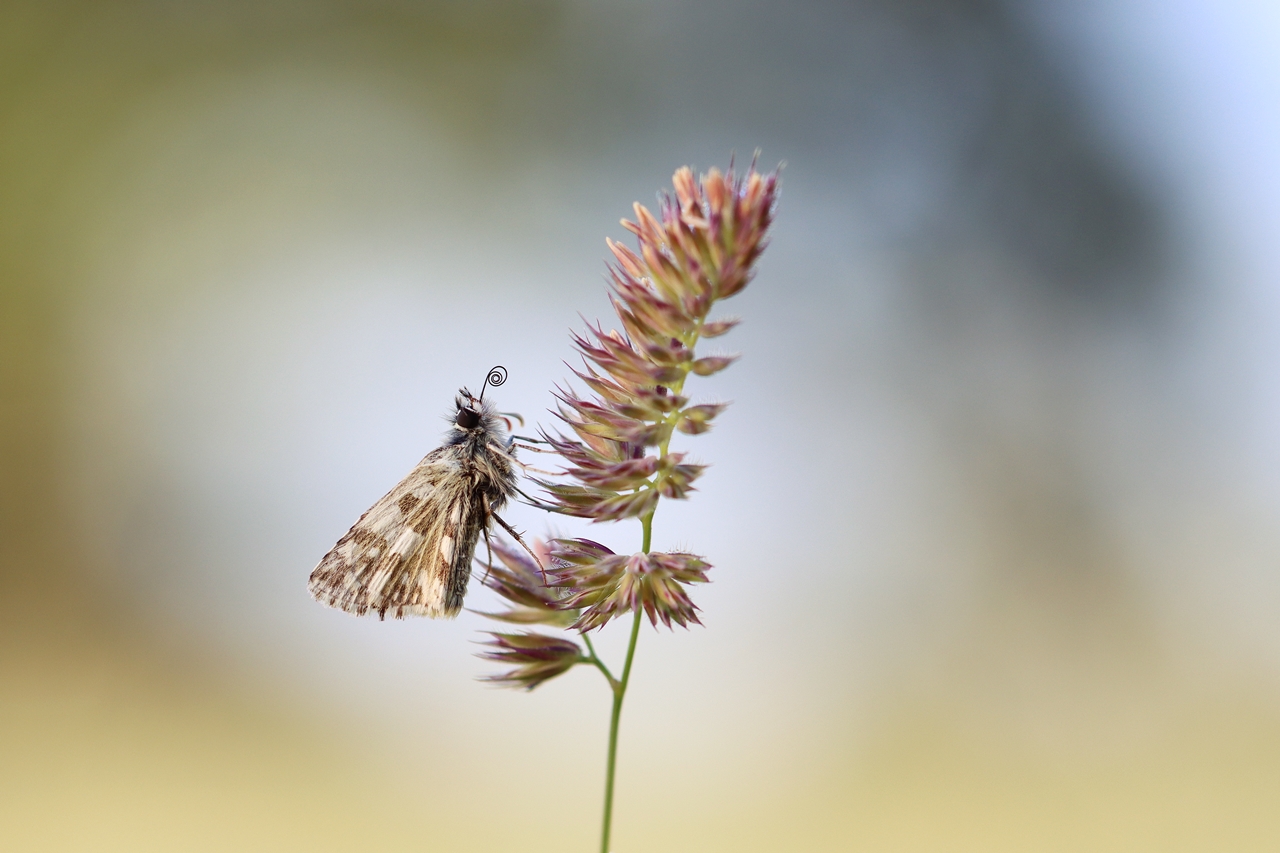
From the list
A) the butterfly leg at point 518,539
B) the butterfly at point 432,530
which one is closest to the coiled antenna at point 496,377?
the butterfly at point 432,530

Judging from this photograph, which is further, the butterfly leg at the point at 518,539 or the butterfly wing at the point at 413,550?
the butterfly wing at the point at 413,550

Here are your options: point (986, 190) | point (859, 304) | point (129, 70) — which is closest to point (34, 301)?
point (129, 70)

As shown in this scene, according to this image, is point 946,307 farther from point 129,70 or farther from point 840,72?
point 129,70

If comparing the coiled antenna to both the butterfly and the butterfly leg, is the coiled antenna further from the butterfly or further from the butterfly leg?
the butterfly leg

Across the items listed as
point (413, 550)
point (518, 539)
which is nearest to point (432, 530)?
point (413, 550)

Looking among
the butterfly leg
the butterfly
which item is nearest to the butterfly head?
the butterfly

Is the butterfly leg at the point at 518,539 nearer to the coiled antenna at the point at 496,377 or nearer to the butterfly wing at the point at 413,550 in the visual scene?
the butterfly wing at the point at 413,550

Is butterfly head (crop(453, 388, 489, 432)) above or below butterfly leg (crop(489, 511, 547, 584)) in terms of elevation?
above
